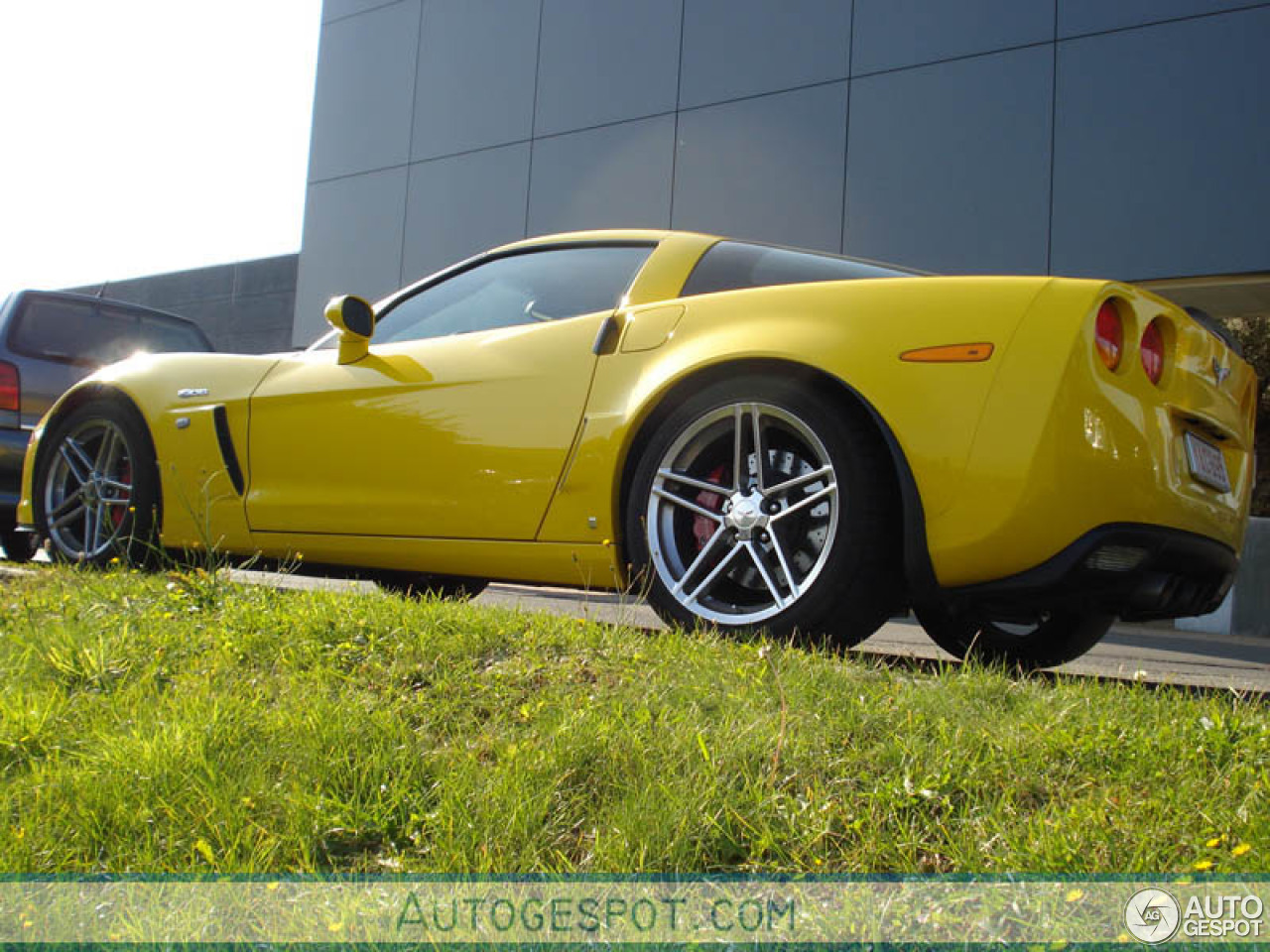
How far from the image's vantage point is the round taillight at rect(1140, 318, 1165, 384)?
2721 millimetres

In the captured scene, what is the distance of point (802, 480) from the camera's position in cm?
286

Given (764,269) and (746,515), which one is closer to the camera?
(746,515)

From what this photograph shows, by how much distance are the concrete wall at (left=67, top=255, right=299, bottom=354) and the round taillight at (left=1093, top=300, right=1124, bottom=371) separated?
14.8 metres

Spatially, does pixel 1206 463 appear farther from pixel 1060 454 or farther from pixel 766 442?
pixel 766 442

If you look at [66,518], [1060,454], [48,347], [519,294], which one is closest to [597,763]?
[1060,454]

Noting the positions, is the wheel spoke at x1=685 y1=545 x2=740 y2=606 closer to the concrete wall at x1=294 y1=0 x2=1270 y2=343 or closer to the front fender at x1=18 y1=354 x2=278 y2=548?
the front fender at x1=18 y1=354 x2=278 y2=548

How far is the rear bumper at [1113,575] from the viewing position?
255cm

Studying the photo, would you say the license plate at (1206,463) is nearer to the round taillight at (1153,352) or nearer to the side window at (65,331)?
the round taillight at (1153,352)

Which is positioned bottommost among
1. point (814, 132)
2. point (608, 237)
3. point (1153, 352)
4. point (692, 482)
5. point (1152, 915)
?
point (1152, 915)

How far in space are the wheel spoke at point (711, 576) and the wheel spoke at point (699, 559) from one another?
36 mm

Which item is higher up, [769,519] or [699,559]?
[769,519]

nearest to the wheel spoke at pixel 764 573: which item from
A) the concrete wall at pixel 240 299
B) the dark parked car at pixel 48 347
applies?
the dark parked car at pixel 48 347

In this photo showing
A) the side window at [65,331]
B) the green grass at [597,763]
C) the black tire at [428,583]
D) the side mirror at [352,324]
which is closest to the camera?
the green grass at [597,763]

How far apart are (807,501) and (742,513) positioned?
194 mm
